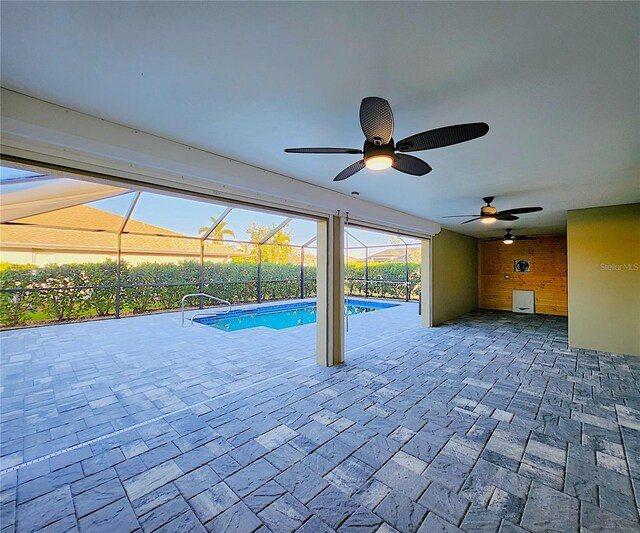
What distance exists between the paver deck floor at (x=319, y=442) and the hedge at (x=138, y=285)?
2682 millimetres

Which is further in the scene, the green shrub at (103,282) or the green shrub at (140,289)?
the green shrub at (140,289)

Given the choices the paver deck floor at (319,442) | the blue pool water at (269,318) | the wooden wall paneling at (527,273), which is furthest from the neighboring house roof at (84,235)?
the wooden wall paneling at (527,273)

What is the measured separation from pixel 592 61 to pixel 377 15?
3.99ft

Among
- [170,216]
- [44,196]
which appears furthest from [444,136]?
[170,216]

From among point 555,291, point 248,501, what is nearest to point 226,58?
point 248,501

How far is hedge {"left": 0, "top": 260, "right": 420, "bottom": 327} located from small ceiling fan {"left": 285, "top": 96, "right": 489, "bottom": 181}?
26.8 ft

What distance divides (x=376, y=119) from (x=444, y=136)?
0.45 metres

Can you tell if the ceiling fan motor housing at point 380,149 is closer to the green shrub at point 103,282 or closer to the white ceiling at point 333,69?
the white ceiling at point 333,69

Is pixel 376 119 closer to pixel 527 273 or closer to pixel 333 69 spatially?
pixel 333 69

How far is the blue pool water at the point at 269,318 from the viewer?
8242 millimetres

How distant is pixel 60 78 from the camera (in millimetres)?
1719

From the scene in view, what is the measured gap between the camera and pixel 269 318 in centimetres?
923

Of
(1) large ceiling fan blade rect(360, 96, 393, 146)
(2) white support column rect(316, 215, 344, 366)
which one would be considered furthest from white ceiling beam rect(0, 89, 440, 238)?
(1) large ceiling fan blade rect(360, 96, 393, 146)

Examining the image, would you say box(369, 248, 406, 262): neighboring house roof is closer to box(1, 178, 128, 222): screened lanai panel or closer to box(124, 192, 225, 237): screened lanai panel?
box(124, 192, 225, 237): screened lanai panel
